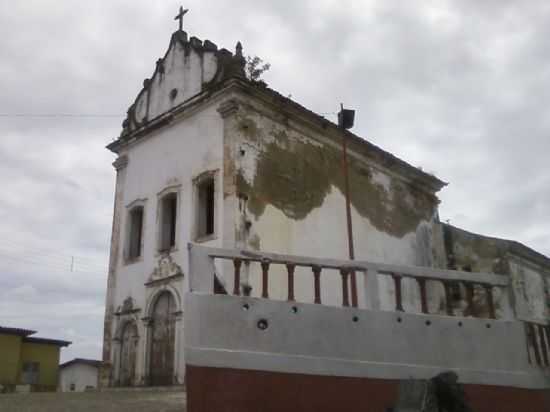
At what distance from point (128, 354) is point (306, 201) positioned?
227 inches

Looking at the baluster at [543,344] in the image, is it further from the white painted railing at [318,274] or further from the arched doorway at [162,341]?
the arched doorway at [162,341]

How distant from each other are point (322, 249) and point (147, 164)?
5221 mm

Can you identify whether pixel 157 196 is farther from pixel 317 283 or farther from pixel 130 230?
pixel 317 283

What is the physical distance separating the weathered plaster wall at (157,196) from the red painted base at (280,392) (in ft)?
20.6

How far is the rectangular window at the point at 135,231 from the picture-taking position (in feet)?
50.7

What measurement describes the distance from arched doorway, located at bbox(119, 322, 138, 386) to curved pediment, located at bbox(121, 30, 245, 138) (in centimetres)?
556

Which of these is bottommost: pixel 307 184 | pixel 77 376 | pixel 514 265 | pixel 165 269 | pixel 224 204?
pixel 77 376

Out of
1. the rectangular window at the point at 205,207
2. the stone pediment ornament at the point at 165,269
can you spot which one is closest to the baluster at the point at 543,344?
the rectangular window at the point at 205,207

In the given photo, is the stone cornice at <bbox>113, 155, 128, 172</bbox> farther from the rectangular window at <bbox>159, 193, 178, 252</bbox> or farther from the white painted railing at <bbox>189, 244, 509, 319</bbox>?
the white painted railing at <bbox>189, 244, 509, 319</bbox>

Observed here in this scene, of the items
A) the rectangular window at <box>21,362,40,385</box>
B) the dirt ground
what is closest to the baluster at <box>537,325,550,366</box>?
the dirt ground

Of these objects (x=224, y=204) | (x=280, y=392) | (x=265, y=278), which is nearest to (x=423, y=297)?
(x=265, y=278)

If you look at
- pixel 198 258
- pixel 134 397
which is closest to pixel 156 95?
pixel 134 397

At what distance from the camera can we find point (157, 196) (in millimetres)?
14875

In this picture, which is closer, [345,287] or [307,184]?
[345,287]
